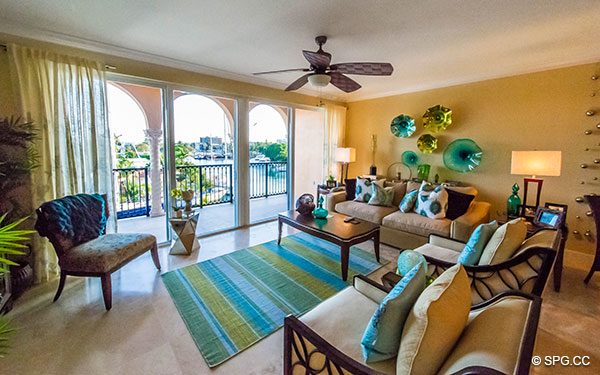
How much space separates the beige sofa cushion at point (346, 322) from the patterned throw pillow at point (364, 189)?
9.01 ft

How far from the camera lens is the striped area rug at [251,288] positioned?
2.01 metres

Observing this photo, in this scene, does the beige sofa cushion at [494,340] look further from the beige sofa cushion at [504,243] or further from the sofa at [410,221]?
the sofa at [410,221]

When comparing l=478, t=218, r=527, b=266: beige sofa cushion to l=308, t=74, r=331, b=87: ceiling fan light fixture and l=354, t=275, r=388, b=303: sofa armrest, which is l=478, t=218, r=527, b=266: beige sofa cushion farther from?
l=308, t=74, r=331, b=87: ceiling fan light fixture

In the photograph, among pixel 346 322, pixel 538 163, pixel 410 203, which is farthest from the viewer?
pixel 410 203

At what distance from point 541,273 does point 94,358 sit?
2803mm

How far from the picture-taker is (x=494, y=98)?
388 centimetres

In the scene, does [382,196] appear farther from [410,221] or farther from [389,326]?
[389,326]

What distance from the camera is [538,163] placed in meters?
2.91

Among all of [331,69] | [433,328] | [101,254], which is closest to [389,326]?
[433,328]

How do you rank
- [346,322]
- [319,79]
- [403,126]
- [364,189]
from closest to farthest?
[346,322] → [319,79] → [364,189] → [403,126]

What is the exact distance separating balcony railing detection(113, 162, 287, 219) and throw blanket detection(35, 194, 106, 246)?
124 cm

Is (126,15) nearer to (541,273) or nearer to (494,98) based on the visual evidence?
(541,273)

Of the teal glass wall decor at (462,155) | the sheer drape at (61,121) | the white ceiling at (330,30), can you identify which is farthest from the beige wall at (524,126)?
the sheer drape at (61,121)

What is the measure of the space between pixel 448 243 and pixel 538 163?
1.48 meters
